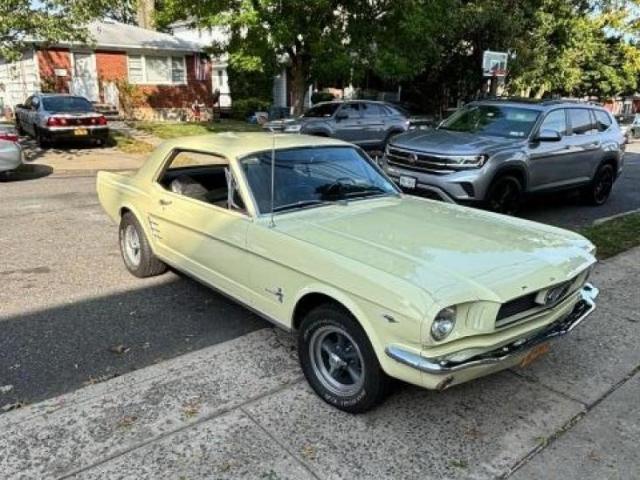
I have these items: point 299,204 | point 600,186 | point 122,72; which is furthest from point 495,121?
point 122,72

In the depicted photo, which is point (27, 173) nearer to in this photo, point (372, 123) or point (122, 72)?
point (372, 123)

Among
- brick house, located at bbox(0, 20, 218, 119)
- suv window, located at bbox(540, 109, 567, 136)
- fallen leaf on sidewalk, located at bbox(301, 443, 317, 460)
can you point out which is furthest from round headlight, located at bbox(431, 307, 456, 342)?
brick house, located at bbox(0, 20, 218, 119)

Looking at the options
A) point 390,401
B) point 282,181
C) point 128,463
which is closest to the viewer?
point 128,463

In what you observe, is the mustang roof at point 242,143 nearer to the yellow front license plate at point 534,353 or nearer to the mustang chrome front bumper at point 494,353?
the mustang chrome front bumper at point 494,353

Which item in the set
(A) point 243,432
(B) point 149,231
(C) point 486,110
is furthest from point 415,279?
(C) point 486,110

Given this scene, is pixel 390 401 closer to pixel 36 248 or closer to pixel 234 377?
pixel 234 377

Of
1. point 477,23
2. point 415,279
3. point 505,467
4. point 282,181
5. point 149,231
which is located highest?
point 477,23

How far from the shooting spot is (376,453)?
3070 mm

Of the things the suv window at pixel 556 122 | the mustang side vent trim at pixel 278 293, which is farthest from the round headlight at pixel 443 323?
the suv window at pixel 556 122

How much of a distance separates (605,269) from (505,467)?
3.96 m

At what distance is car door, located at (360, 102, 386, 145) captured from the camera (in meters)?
16.2

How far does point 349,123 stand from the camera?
15.7 m

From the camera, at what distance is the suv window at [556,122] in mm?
8570

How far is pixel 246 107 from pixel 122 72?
5740mm
